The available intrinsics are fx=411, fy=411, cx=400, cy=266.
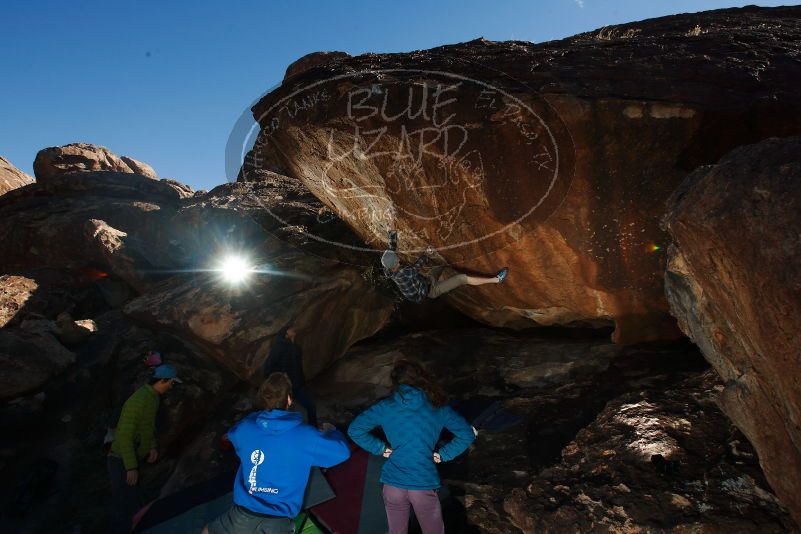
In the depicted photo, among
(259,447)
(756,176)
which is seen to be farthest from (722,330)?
(259,447)

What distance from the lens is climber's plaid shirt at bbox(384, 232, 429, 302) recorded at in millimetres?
6312

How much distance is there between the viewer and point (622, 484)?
11.4 feet

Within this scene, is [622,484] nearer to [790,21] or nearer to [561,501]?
[561,501]

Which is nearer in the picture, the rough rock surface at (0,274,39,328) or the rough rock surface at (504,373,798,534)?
the rough rock surface at (504,373,798,534)

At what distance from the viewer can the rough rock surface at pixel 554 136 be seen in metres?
4.16

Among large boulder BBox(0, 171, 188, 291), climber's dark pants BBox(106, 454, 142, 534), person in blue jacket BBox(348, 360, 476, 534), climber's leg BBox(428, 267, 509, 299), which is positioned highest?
large boulder BBox(0, 171, 188, 291)

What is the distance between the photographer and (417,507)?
329 centimetres

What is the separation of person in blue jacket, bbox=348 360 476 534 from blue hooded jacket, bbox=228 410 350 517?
1.28 ft

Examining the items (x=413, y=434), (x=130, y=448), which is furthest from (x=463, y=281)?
(x=130, y=448)

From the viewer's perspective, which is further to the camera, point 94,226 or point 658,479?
point 94,226

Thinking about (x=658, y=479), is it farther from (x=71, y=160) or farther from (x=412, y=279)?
(x=71, y=160)

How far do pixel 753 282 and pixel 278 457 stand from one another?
3.32m

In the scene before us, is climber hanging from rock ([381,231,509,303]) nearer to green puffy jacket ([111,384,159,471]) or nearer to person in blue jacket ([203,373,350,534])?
person in blue jacket ([203,373,350,534])

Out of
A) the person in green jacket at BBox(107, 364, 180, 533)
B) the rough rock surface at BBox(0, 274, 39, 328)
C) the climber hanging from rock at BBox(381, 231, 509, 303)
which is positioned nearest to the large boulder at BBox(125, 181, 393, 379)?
the climber hanging from rock at BBox(381, 231, 509, 303)
